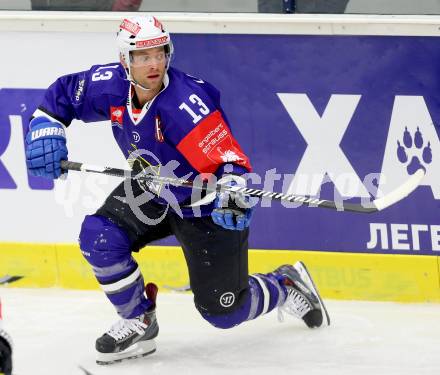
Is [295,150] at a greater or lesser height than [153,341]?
greater

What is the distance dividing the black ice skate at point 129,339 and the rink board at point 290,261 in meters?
0.76

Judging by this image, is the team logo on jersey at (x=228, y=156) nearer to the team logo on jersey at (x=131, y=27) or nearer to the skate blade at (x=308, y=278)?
the team logo on jersey at (x=131, y=27)

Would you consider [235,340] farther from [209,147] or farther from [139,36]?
[139,36]

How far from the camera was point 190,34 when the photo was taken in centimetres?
473

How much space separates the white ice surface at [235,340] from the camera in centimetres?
403

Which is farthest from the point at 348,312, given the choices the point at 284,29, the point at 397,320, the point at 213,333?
the point at 284,29

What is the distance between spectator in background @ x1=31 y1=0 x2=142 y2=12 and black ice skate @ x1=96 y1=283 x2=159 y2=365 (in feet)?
4.17

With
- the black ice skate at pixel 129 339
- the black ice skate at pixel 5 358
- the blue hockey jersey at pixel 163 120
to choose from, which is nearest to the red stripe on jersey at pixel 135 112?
the blue hockey jersey at pixel 163 120

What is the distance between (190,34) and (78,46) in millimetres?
488

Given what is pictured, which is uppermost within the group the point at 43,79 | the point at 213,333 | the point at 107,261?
the point at 43,79

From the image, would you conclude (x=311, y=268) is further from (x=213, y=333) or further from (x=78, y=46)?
(x=78, y=46)

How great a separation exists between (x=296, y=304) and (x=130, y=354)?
663 millimetres

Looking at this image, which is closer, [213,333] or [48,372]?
[48,372]

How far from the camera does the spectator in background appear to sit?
480 centimetres
